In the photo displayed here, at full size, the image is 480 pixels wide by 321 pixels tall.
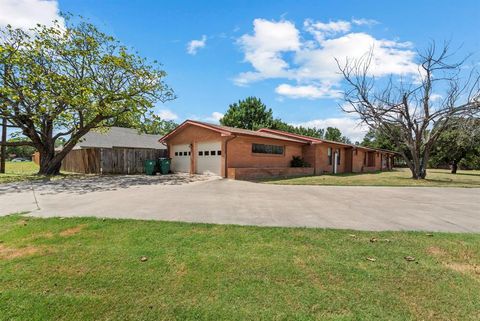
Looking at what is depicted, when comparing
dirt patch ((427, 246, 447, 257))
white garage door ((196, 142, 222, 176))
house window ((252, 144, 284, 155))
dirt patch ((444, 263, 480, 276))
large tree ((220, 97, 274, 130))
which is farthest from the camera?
large tree ((220, 97, 274, 130))

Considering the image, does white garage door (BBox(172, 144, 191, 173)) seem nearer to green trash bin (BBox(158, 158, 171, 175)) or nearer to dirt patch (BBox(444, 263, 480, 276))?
green trash bin (BBox(158, 158, 171, 175))

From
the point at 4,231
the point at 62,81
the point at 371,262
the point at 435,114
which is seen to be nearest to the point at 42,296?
the point at 4,231

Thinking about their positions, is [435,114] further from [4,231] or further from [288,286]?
[4,231]

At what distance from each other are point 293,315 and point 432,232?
395cm

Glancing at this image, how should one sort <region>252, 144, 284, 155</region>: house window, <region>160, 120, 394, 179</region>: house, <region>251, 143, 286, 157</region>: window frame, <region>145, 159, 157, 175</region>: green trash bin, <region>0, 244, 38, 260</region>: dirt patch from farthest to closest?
<region>145, 159, 157, 175</region>: green trash bin < <region>252, 144, 284, 155</region>: house window < <region>251, 143, 286, 157</region>: window frame < <region>160, 120, 394, 179</region>: house < <region>0, 244, 38, 260</region>: dirt patch

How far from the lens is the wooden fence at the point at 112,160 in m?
19.5

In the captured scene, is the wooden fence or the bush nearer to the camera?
the wooden fence

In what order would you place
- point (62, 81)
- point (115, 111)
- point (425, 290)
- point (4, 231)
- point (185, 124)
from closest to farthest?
point (425, 290) → point (4, 231) → point (62, 81) → point (115, 111) → point (185, 124)

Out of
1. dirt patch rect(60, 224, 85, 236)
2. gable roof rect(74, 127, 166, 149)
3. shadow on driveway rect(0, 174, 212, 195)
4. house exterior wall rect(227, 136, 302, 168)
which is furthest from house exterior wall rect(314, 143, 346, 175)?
dirt patch rect(60, 224, 85, 236)

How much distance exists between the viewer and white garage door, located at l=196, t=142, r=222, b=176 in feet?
57.7

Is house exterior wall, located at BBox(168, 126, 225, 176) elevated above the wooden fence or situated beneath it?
elevated above

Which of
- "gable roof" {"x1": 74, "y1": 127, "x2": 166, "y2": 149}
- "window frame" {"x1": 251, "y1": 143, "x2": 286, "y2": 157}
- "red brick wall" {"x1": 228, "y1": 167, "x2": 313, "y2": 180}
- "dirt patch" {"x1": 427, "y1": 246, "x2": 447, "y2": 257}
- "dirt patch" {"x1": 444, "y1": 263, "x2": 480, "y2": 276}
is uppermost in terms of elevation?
"gable roof" {"x1": 74, "y1": 127, "x2": 166, "y2": 149}

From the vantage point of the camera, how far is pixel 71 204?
296 inches

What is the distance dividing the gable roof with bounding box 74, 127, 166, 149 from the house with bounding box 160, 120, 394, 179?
5074 millimetres
